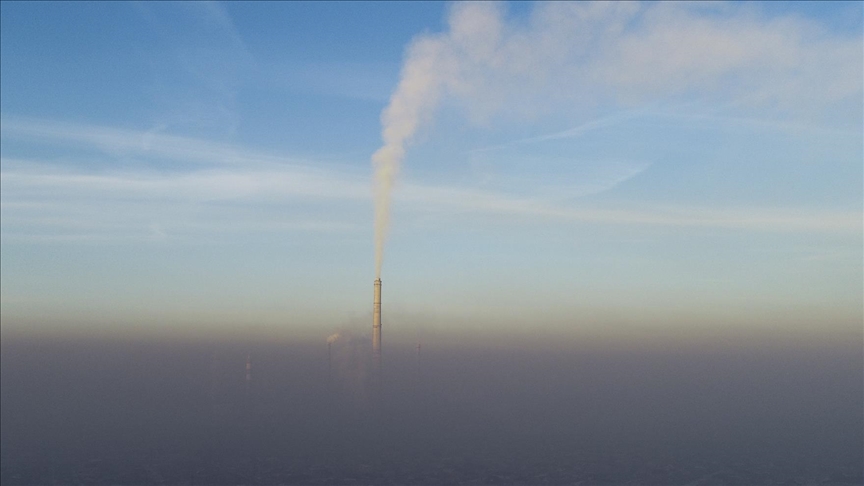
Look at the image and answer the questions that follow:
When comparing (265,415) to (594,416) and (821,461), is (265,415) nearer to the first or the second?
(594,416)

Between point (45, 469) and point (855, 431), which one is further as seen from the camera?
point (855, 431)

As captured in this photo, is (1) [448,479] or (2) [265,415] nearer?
(1) [448,479]

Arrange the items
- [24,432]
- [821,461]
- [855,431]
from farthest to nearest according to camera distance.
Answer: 1. [855,431]
2. [821,461]
3. [24,432]

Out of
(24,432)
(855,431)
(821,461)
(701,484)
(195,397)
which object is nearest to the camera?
(24,432)

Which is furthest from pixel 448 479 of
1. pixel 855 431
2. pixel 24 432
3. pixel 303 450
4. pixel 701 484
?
pixel 855 431

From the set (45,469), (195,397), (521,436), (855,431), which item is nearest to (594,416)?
(521,436)

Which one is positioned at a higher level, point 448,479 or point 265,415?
→ point 265,415

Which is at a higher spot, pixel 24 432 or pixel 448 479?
pixel 24 432

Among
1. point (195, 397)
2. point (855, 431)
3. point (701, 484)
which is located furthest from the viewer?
point (855, 431)

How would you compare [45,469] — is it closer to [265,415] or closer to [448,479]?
[265,415]
